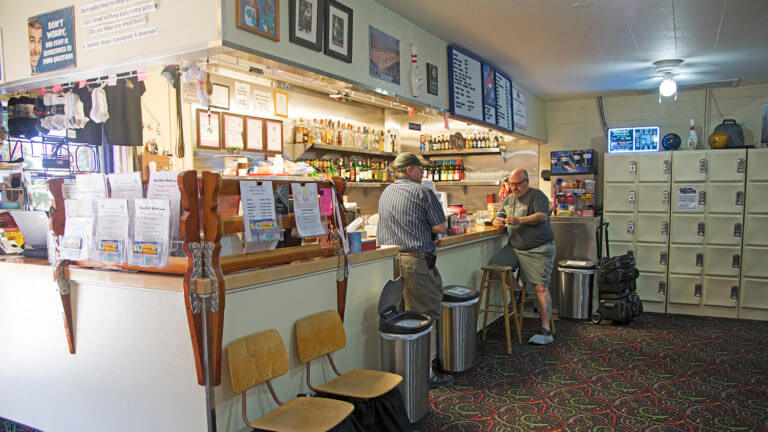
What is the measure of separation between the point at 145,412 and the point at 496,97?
16.2 feet

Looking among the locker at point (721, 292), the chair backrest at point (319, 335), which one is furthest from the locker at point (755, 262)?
the chair backrest at point (319, 335)

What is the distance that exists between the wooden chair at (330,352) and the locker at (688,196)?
534 cm

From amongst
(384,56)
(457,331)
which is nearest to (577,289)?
(457,331)

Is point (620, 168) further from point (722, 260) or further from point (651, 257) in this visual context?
point (722, 260)

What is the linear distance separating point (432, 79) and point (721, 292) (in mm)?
4773

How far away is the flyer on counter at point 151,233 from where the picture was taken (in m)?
2.35

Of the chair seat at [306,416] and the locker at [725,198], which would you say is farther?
the locker at [725,198]

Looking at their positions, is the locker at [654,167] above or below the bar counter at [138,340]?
above

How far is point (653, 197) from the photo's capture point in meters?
6.63

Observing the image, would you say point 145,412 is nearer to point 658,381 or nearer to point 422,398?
point 422,398

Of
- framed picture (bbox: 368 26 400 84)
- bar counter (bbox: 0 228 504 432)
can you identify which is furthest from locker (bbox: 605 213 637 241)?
bar counter (bbox: 0 228 504 432)

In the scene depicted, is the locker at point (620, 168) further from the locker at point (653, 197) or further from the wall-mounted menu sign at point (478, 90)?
the wall-mounted menu sign at point (478, 90)

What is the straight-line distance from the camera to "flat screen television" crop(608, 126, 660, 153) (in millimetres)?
7000

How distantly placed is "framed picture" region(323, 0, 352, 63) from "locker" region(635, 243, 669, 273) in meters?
5.13
